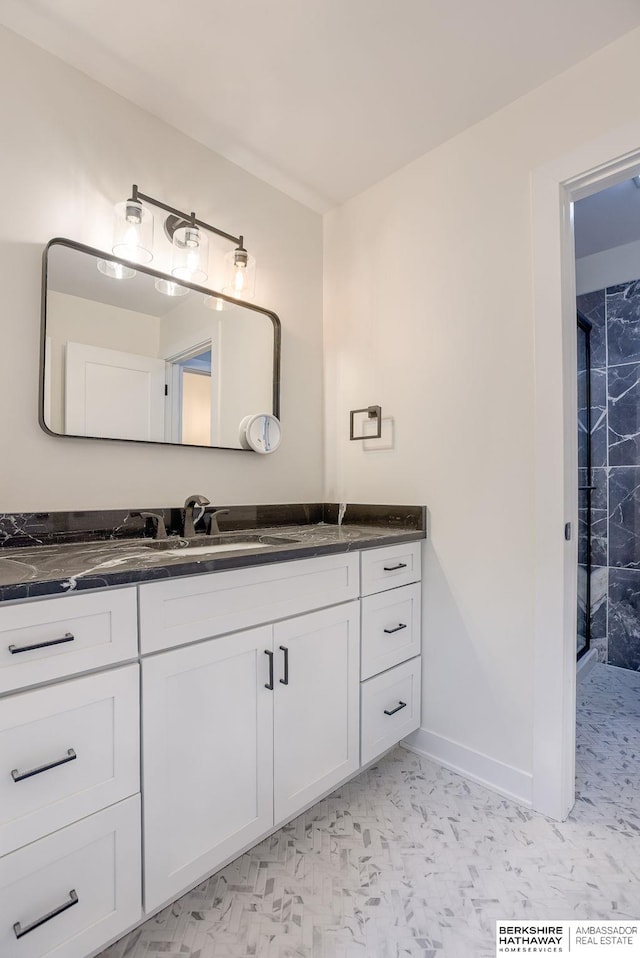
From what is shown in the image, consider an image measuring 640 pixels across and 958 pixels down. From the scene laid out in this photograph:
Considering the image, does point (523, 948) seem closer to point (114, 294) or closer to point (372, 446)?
point (372, 446)

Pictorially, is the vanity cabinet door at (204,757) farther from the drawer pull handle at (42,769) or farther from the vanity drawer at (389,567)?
the vanity drawer at (389,567)

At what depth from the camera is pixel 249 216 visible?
2.04 metres

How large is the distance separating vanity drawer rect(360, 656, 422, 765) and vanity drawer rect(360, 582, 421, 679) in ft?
0.13

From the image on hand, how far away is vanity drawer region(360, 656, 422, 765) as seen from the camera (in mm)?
1641

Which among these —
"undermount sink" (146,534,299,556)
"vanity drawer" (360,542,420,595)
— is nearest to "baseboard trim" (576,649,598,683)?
"vanity drawer" (360,542,420,595)

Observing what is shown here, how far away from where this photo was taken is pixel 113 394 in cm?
161

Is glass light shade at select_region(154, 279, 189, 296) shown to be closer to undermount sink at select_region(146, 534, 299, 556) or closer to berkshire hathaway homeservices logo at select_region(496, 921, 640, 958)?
undermount sink at select_region(146, 534, 299, 556)

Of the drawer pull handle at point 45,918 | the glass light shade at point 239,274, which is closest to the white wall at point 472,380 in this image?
the glass light shade at point 239,274

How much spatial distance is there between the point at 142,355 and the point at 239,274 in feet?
1.81

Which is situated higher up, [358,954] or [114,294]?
[114,294]

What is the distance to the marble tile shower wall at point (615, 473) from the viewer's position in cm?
273

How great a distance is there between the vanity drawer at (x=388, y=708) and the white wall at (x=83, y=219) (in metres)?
0.88

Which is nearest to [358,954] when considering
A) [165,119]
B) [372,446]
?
[372,446]

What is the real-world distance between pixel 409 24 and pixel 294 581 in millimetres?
1675
